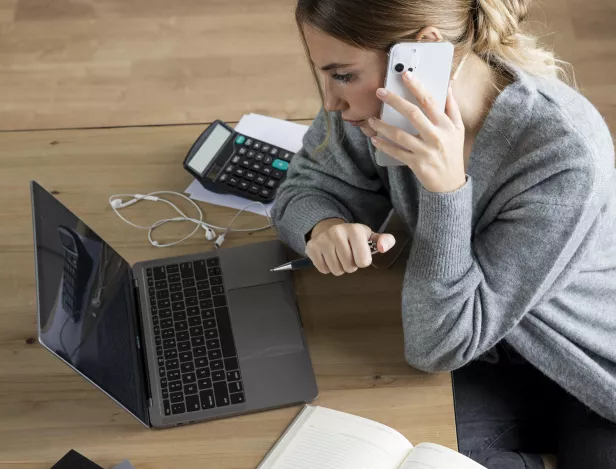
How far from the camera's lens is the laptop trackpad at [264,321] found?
3.43 ft

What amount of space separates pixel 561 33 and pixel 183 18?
0.81 m

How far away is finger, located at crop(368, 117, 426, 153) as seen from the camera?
0.91 meters

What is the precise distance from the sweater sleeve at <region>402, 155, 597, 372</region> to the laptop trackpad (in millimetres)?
172

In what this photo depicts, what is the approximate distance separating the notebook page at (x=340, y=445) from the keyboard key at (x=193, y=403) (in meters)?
0.12

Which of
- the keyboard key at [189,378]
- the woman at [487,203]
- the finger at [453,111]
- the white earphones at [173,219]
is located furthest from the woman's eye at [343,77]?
the keyboard key at [189,378]

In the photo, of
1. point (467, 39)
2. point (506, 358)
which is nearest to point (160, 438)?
point (506, 358)

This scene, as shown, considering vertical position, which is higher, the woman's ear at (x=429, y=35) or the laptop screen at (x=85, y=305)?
the woman's ear at (x=429, y=35)

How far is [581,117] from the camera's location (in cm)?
95

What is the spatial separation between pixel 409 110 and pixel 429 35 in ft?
0.30

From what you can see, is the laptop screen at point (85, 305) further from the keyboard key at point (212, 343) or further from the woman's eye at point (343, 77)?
the woman's eye at point (343, 77)

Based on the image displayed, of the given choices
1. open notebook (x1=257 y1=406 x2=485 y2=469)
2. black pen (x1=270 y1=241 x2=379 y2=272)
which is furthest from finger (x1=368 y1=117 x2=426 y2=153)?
open notebook (x1=257 y1=406 x2=485 y2=469)

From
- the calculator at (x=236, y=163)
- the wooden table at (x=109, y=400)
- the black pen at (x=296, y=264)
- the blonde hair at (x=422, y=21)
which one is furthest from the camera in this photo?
the calculator at (x=236, y=163)

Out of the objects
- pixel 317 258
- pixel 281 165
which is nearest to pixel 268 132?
pixel 281 165

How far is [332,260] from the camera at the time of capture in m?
1.03
